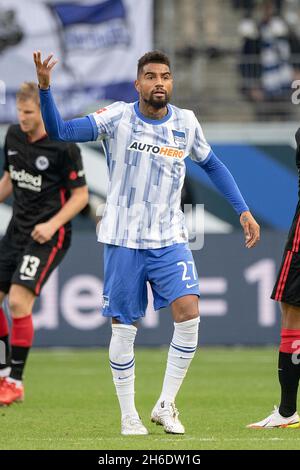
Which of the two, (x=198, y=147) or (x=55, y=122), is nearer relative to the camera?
(x=55, y=122)

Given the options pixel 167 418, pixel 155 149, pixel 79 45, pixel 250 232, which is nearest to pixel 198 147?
pixel 155 149

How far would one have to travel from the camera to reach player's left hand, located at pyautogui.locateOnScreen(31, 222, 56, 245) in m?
9.80

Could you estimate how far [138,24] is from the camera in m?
17.3

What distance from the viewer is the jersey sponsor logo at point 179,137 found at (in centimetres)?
763

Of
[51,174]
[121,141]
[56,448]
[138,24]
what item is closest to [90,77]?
[138,24]

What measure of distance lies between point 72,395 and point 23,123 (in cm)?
242

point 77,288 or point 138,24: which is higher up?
point 138,24

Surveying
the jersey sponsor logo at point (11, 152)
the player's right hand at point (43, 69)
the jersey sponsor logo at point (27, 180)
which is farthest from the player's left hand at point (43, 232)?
the player's right hand at point (43, 69)

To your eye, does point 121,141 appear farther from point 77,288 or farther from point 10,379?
point 77,288

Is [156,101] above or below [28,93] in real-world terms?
above

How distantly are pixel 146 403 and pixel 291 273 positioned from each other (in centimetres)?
247

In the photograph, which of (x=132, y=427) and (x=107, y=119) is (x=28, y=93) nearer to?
(x=107, y=119)

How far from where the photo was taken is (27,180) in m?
10.1

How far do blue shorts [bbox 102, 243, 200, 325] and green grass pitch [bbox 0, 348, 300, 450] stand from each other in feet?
2.59
